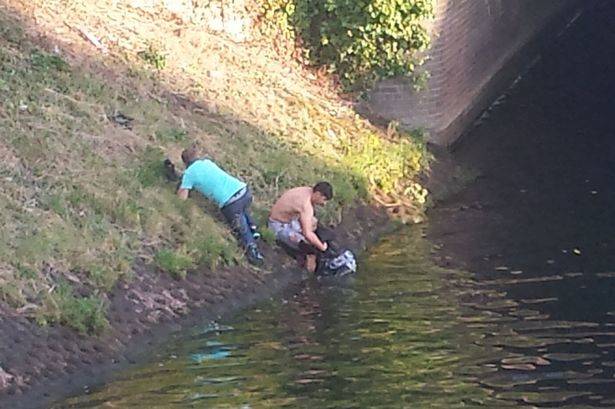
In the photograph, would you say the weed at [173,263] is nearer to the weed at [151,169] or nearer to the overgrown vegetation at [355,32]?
the weed at [151,169]

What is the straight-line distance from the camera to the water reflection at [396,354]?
37.6ft

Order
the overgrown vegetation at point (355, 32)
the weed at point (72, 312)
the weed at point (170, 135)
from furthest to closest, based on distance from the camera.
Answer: the overgrown vegetation at point (355, 32) < the weed at point (170, 135) < the weed at point (72, 312)

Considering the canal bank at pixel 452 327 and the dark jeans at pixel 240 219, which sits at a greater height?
the dark jeans at pixel 240 219

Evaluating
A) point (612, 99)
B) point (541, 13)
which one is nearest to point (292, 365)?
point (612, 99)

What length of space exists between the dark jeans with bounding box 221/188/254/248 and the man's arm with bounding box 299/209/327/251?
0.59 meters

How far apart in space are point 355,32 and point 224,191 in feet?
23.1

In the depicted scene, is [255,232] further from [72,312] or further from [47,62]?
[72,312]

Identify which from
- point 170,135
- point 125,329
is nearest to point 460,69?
point 170,135

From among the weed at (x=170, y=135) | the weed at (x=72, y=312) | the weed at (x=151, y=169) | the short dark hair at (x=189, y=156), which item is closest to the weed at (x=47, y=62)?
the weed at (x=170, y=135)

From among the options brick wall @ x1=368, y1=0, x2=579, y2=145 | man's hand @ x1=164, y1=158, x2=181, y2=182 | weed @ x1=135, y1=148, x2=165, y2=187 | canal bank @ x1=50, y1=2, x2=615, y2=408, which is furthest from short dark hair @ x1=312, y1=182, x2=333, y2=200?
brick wall @ x1=368, y1=0, x2=579, y2=145

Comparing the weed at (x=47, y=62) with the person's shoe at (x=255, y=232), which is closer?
the person's shoe at (x=255, y=232)

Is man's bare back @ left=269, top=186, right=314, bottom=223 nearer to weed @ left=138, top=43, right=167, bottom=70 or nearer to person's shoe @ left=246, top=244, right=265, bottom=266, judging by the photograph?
person's shoe @ left=246, top=244, right=265, bottom=266

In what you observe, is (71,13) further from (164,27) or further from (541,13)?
(541,13)

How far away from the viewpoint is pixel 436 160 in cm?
2294
